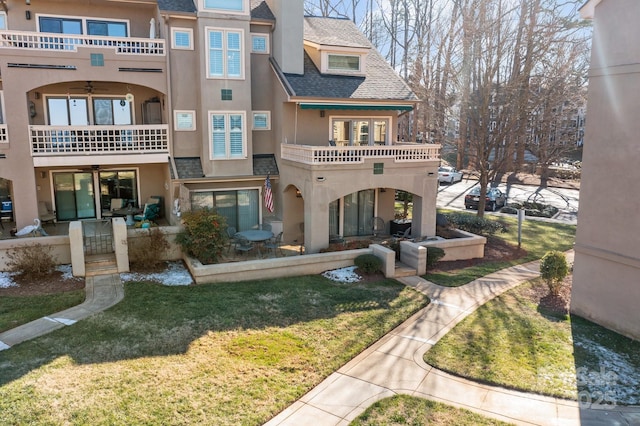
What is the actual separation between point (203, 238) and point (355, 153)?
665 centimetres

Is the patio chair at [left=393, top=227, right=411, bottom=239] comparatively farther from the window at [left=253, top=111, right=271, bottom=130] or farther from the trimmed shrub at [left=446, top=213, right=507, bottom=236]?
the window at [left=253, top=111, right=271, bottom=130]

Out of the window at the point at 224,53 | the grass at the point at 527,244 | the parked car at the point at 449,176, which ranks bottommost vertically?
the grass at the point at 527,244

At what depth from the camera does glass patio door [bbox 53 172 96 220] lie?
21.2m

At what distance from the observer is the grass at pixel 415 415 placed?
8.10 meters

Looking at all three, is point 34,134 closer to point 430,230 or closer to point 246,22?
point 246,22

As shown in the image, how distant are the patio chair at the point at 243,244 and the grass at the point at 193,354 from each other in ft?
10.7

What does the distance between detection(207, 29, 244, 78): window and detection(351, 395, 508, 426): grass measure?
1525cm

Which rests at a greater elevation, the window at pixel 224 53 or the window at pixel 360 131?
the window at pixel 224 53

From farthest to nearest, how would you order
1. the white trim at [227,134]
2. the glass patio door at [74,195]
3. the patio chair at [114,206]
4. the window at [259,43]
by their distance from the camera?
the patio chair at [114,206] → the glass patio door at [74,195] → the window at [259,43] → the white trim at [227,134]

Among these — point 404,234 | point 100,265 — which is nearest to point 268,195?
point 404,234

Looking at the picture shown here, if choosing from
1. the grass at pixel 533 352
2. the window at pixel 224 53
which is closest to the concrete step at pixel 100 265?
the window at pixel 224 53

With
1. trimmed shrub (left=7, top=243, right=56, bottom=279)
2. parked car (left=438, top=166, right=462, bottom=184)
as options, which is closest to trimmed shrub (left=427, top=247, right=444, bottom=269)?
trimmed shrub (left=7, top=243, right=56, bottom=279)

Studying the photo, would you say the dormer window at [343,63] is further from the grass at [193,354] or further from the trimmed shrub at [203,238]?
the grass at [193,354]

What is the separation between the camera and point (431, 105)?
30031mm
